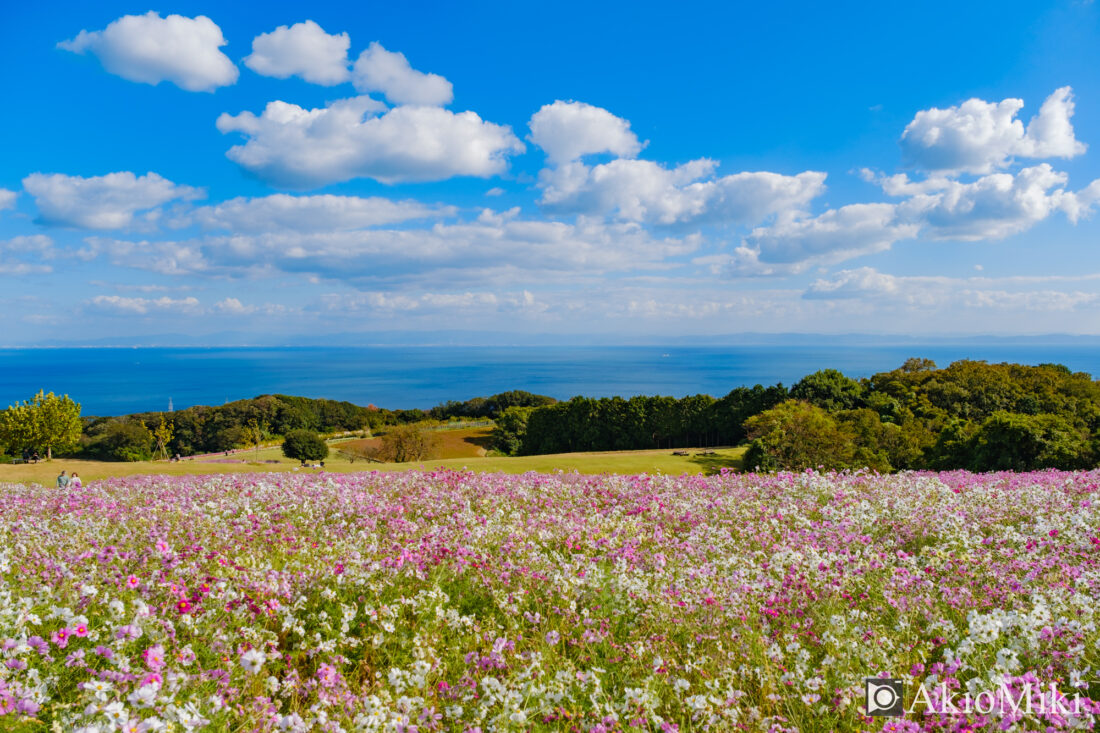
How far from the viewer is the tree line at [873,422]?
93.3ft

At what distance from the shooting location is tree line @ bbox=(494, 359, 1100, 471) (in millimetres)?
28438

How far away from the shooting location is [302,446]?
5025 centimetres

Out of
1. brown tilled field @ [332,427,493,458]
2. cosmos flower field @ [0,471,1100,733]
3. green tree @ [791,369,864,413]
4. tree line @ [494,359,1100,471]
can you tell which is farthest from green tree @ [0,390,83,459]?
green tree @ [791,369,864,413]

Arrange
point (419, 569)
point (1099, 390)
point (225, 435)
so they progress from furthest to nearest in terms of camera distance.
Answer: point (225, 435), point (1099, 390), point (419, 569)

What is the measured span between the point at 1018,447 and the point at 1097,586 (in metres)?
27.6

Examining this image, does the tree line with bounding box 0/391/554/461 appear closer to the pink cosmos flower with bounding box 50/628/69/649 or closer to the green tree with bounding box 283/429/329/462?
the green tree with bounding box 283/429/329/462

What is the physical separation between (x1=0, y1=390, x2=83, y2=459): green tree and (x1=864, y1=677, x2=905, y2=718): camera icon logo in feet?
162

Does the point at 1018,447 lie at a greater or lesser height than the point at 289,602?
lesser

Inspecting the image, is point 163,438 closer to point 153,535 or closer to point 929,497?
point 153,535

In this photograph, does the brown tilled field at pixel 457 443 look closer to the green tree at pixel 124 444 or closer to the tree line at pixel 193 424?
the tree line at pixel 193 424

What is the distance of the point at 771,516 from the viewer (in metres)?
9.71

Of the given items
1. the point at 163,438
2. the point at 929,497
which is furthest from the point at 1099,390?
the point at 163,438

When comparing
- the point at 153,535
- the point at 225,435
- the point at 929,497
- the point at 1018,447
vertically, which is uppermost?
the point at 153,535

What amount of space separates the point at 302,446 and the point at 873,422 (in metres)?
48.1
